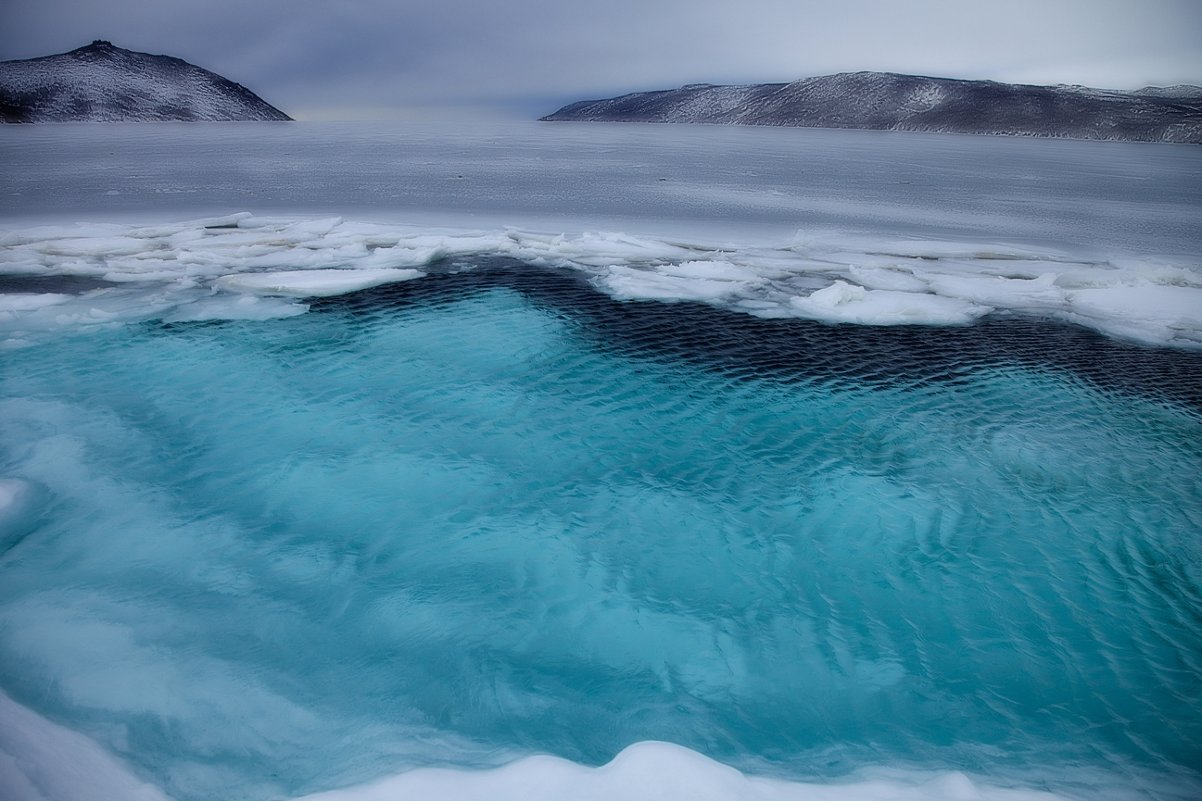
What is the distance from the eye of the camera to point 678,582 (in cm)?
394

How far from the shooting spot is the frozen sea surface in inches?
114

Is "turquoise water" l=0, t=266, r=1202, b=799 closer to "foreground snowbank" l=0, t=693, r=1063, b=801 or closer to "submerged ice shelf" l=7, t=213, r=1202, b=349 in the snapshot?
"foreground snowbank" l=0, t=693, r=1063, b=801

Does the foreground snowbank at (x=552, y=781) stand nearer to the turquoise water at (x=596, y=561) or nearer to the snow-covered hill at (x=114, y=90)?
the turquoise water at (x=596, y=561)

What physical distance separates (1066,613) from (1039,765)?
1184mm

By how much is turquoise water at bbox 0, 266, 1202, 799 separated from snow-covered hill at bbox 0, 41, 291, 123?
7523 centimetres

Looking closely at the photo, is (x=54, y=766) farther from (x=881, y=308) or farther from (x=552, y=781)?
(x=881, y=308)

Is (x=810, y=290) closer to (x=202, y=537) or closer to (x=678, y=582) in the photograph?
(x=678, y=582)

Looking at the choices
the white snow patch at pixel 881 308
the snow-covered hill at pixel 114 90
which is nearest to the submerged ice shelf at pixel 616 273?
the white snow patch at pixel 881 308

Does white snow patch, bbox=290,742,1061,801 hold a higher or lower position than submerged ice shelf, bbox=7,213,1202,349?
lower

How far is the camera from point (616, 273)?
368 inches

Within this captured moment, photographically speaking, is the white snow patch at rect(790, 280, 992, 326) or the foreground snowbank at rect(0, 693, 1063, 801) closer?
the foreground snowbank at rect(0, 693, 1063, 801)

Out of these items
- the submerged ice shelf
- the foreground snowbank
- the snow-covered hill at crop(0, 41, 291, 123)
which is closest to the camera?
the foreground snowbank

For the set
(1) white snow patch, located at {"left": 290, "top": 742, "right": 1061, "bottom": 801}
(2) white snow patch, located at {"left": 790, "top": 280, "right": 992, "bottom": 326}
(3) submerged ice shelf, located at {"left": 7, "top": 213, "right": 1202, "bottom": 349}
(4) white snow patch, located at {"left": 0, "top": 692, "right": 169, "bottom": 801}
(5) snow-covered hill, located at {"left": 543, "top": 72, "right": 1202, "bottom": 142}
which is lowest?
(1) white snow patch, located at {"left": 290, "top": 742, "right": 1061, "bottom": 801}

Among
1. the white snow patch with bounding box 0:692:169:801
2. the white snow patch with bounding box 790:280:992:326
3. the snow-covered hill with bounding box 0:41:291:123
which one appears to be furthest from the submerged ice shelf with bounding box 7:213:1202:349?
the snow-covered hill with bounding box 0:41:291:123
